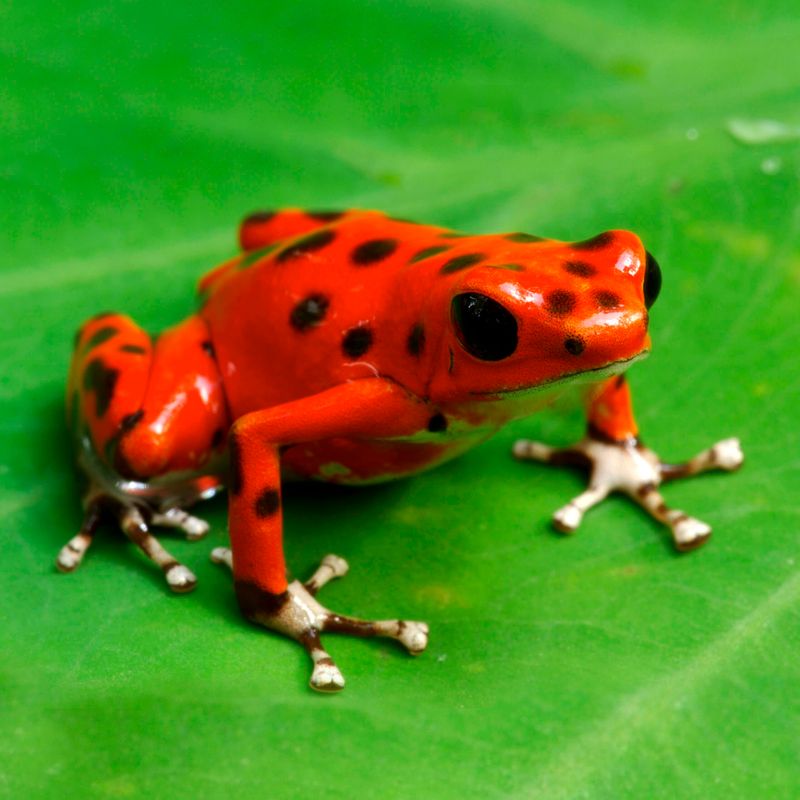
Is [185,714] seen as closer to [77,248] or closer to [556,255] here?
[556,255]

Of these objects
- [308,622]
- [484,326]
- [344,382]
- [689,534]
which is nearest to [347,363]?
[344,382]

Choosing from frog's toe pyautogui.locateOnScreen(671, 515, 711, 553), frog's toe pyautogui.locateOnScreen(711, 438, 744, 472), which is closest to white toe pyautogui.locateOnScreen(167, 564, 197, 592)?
frog's toe pyautogui.locateOnScreen(671, 515, 711, 553)

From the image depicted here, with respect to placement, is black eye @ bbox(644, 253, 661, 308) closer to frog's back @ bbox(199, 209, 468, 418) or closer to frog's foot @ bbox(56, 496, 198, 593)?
frog's back @ bbox(199, 209, 468, 418)

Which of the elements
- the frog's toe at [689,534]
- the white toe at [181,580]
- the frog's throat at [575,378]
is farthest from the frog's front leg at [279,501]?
the frog's toe at [689,534]

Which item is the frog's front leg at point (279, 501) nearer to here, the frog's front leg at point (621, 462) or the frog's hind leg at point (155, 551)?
the frog's hind leg at point (155, 551)

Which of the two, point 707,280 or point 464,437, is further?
point 707,280

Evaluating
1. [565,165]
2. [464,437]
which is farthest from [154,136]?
[464,437]

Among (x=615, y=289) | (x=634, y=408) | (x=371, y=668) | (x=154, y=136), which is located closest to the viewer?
(x=615, y=289)
